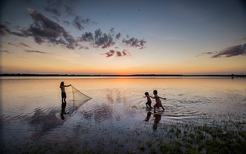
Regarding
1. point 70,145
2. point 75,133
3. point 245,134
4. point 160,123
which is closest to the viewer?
point 70,145

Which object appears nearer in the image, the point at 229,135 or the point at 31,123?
the point at 229,135

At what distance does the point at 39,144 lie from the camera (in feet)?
35.5

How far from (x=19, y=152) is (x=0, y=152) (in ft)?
3.18

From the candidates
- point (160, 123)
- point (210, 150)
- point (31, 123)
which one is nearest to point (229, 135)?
point (210, 150)

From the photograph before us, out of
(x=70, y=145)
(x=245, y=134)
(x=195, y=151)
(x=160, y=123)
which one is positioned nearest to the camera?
(x=195, y=151)

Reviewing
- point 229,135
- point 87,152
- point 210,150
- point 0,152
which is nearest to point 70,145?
point 87,152

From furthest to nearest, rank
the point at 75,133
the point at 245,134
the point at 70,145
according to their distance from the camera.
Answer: the point at 75,133
the point at 245,134
the point at 70,145

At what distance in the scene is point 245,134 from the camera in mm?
11891

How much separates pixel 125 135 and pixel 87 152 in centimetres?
330

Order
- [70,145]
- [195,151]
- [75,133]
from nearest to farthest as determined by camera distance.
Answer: [195,151] → [70,145] → [75,133]

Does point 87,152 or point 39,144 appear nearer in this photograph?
point 87,152

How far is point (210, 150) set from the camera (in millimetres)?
9562

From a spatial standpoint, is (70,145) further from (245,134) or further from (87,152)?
(245,134)

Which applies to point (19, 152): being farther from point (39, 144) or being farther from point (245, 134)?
point (245, 134)
